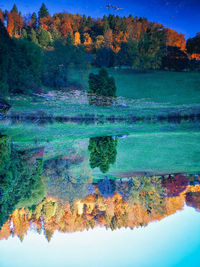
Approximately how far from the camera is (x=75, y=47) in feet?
45.5

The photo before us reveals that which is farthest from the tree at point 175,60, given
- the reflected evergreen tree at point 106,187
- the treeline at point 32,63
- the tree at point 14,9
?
the reflected evergreen tree at point 106,187

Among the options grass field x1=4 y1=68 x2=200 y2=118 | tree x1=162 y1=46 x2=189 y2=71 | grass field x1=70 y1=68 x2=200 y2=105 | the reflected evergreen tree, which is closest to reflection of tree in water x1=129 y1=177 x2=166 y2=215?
the reflected evergreen tree

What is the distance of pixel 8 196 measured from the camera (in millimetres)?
4832

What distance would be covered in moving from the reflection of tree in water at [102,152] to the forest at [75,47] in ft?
17.2

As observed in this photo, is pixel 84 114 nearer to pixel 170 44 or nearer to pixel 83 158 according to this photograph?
pixel 83 158

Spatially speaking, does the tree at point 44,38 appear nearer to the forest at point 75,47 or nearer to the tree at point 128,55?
the forest at point 75,47

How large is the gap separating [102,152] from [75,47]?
27.6 ft

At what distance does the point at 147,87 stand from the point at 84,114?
6.11 m

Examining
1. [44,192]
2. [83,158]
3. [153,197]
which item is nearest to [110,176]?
[83,158]

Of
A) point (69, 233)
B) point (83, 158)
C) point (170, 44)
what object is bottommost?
point (69, 233)

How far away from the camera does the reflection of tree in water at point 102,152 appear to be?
705 centimetres

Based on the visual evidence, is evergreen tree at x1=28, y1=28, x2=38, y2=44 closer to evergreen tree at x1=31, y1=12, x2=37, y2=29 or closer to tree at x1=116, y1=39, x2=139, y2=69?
evergreen tree at x1=31, y1=12, x2=37, y2=29

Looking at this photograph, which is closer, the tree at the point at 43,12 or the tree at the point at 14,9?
the tree at the point at 14,9

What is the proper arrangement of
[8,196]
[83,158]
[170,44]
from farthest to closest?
1. [170,44]
2. [83,158]
3. [8,196]
